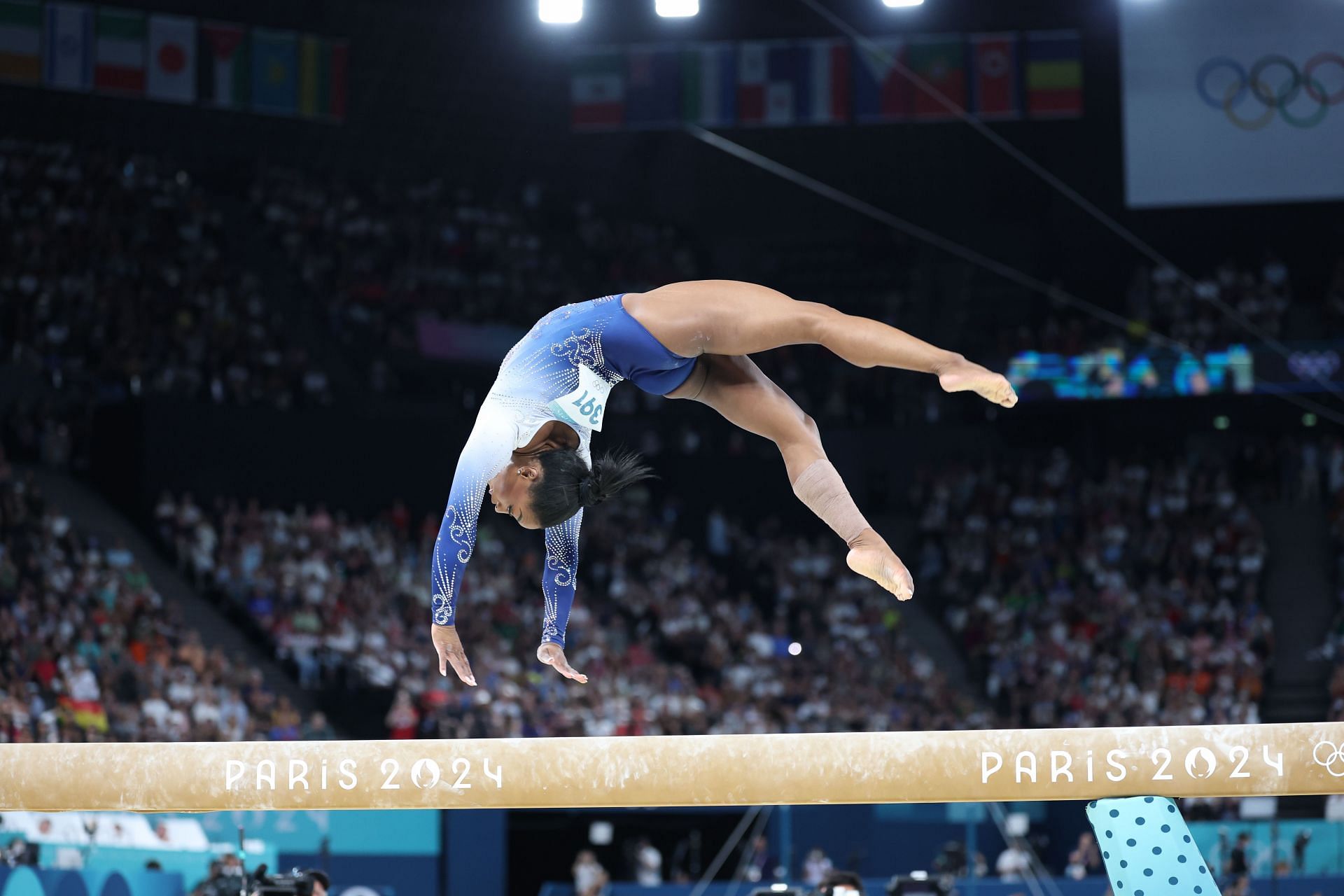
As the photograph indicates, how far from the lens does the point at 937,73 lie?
2103cm

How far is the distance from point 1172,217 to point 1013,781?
2044cm

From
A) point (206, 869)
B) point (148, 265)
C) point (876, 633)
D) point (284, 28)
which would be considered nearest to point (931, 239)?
point (876, 633)

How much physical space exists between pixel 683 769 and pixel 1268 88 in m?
Result: 17.0

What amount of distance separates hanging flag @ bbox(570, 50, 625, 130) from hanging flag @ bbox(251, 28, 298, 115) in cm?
424

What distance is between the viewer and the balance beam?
4109mm

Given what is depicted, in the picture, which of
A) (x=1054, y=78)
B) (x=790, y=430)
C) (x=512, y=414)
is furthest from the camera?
(x=1054, y=78)

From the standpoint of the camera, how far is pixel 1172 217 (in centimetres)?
2277

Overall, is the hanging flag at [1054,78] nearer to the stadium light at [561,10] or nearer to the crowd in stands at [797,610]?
the crowd in stands at [797,610]

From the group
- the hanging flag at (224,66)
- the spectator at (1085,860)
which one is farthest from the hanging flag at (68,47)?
the spectator at (1085,860)

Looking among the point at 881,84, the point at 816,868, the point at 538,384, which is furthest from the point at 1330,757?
the point at 881,84

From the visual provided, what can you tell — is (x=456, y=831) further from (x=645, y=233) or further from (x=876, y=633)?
(x=645, y=233)

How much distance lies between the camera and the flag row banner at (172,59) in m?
19.0

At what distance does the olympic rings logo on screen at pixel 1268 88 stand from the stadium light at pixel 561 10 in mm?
10772

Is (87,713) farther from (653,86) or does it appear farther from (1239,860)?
(653,86)
